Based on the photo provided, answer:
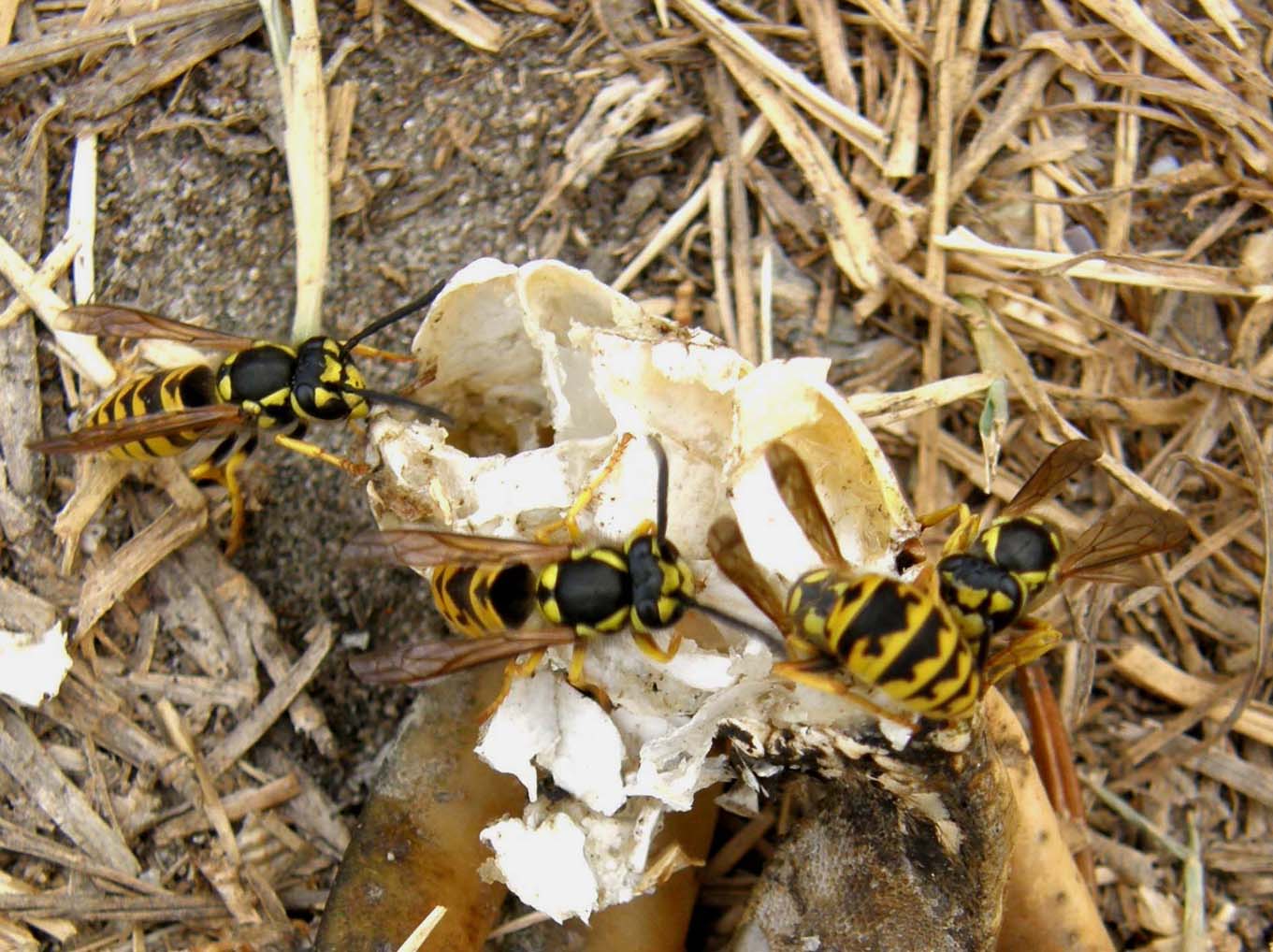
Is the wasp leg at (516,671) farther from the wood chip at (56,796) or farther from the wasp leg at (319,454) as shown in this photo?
the wood chip at (56,796)

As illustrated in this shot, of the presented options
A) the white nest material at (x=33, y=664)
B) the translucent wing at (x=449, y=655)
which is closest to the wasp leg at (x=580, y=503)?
the translucent wing at (x=449, y=655)

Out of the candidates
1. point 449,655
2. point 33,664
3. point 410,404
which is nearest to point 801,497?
point 449,655

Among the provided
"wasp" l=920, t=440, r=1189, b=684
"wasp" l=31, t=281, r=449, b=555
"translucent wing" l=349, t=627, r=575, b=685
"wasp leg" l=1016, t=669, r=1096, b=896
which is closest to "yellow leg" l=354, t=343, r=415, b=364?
"wasp" l=31, t=281, r=449, b=555

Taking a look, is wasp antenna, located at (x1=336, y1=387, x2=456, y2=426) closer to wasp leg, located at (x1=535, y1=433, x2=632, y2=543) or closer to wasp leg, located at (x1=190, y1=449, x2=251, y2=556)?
wasp leg, located at (x1=535, y1=433, x2=632, y2=543)

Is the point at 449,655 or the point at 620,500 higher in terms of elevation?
the point at 620,500

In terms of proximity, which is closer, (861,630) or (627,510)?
(861,630)

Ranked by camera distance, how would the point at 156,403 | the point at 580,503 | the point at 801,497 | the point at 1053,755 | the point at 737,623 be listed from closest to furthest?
the point at 801,497
the point at 737,623
the point at 580,503
the point at 156,403
the point at 1053,755

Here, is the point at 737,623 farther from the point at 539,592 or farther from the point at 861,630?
the point at 539,592
